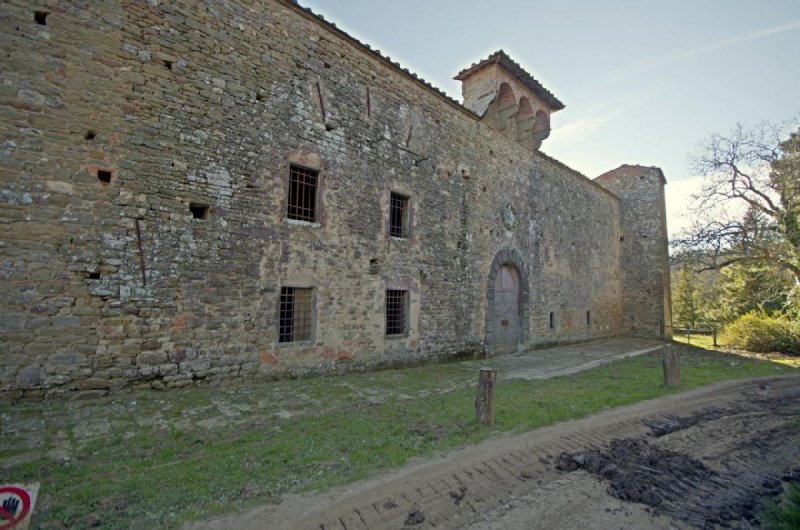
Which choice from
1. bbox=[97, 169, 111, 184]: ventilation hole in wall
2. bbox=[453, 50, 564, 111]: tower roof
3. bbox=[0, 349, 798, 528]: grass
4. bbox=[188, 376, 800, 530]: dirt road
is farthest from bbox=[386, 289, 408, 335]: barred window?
bbox=[453, 50, 564, 111]: tower roof

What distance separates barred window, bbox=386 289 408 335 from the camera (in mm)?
10109

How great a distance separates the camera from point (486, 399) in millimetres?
5438

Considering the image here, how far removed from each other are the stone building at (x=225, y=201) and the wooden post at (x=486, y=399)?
4027 millimetres

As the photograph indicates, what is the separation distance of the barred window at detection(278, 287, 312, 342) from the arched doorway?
23.9 feet

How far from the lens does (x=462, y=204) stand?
478 inches

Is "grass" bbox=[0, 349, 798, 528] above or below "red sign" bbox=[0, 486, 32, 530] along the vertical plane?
below

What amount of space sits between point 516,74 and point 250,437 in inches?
585

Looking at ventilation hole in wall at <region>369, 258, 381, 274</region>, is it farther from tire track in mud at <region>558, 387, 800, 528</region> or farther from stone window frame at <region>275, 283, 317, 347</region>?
tire track in mud at <region>558, 387, 800, 528</region>

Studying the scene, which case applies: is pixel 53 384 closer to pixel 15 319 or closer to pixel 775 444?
pixel 15 319

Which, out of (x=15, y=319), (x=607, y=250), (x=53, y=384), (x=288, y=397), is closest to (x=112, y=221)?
(x=15, y=319)

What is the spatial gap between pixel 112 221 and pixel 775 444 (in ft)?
34.8

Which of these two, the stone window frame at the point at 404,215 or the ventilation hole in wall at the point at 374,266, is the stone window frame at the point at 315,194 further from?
the stone window frame at the point at 404,215

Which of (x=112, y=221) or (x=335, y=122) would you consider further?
(x=335, y=122)

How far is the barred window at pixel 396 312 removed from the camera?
1011cm
